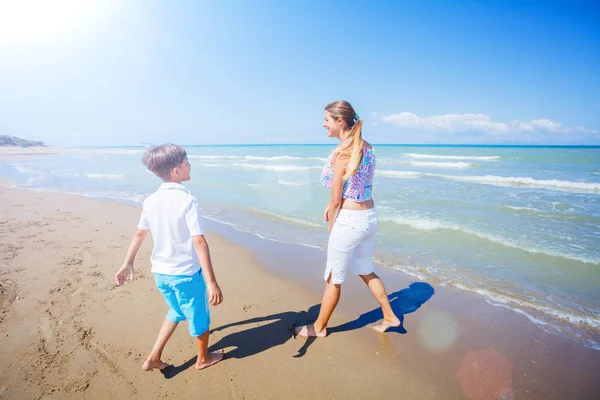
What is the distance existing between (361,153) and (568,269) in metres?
5.00

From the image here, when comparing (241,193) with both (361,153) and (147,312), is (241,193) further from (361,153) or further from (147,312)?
(361,153)

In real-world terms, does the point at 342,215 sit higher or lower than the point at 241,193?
higher

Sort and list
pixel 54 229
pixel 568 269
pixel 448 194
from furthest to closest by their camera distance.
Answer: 1. pixel 448 194
2. pixel 54 229
3. pixel 568 269

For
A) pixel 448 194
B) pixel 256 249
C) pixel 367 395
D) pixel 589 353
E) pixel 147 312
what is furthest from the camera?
pixel 448 194

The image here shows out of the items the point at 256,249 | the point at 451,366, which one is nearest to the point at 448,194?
the point at 256,249

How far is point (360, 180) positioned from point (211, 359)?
221cm

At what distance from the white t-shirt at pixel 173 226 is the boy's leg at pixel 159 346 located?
1.91 feet

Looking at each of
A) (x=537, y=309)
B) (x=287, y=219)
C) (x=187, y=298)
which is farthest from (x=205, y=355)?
(x=287, y=219)

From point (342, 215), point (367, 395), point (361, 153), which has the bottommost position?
point (367, 395)

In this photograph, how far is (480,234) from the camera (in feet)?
21.7

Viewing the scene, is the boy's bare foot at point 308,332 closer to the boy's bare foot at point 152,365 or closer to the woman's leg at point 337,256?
the woman's leg at point 337,256

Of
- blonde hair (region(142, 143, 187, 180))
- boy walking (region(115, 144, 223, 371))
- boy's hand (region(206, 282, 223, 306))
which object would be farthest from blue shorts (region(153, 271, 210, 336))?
blonde hair (region(142, 143, 187, 180))

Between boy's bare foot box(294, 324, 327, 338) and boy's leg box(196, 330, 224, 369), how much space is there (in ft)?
2.74

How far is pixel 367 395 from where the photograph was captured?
2.41 metres
